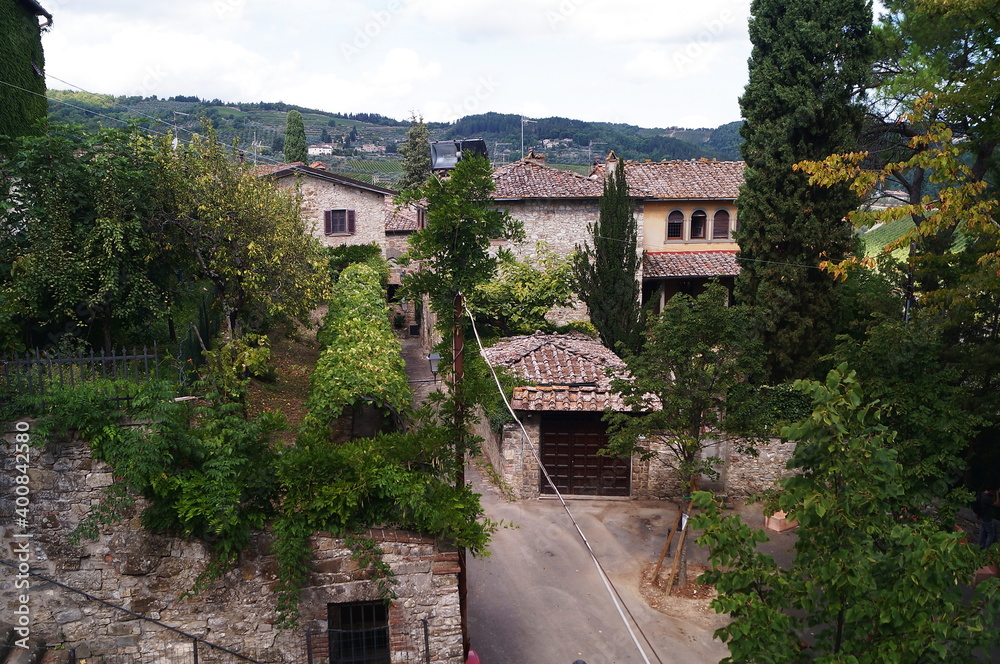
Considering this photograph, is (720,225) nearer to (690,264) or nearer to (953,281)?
(690,264)

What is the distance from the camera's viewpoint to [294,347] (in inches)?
841

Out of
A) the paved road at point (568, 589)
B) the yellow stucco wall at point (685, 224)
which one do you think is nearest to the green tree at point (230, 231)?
the paved road at point (568, 589)

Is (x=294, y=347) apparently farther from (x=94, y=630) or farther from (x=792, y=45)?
(x=792, y=45)

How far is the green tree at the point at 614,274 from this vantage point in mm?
22625

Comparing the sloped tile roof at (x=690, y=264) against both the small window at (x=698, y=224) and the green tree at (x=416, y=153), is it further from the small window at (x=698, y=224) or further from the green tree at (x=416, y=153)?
the green tree at (x=416, y=153)

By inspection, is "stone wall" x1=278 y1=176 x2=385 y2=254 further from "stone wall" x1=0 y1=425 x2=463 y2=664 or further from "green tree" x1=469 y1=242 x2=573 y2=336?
"stone wall" x1=0 y1=425 x2=463 y2=664

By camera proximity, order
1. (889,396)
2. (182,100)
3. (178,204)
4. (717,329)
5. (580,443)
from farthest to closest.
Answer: (182,100) < (580,443) < (178,204) < (717,329) < (889,396)

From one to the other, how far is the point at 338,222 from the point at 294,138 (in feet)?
57.6

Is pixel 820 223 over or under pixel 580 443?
over

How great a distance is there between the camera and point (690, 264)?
2731 cm

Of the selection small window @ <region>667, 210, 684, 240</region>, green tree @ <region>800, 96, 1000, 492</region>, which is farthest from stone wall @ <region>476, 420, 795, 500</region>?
small window @ <region>667, 210, 684, 240</region>

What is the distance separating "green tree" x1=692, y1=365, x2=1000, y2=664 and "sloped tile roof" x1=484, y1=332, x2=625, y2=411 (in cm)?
862

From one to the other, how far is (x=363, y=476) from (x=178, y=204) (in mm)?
7799

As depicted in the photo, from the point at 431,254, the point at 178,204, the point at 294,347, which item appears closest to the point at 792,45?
the point at 431,254
